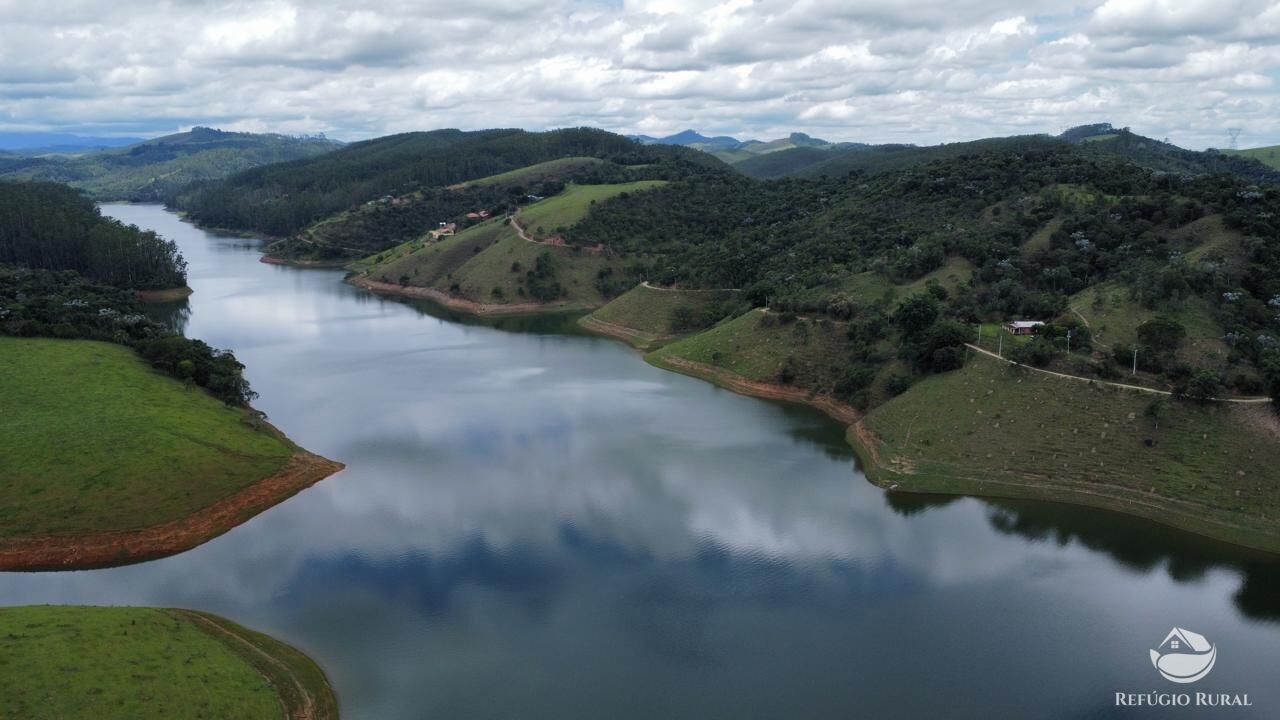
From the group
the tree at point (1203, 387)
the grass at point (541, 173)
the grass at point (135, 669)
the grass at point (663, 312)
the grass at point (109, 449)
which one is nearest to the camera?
the grass at point (135, 669)

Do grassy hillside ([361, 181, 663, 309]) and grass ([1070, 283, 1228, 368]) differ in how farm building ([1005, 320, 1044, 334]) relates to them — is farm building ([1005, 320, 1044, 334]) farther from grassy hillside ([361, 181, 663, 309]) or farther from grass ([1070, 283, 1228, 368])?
grassy hillside ([361, 181, 663, 309])

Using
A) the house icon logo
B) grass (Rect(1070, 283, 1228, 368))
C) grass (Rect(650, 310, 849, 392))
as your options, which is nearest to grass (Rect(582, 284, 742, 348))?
grass (Rect(650, 310, 849, 392))

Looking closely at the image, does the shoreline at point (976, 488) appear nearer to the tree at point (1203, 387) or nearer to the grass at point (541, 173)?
the tree at point (1203, 387)

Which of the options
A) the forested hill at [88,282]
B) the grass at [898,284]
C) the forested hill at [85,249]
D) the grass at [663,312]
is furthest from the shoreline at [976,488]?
the forested hill at [85,249]

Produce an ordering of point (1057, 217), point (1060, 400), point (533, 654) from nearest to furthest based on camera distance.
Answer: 1. point (533, 654)
2. point (1060, 400)
3. point (1057, 217)

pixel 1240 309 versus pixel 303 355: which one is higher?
pixel 1240 309

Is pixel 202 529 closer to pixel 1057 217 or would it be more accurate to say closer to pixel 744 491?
pixel 744 491

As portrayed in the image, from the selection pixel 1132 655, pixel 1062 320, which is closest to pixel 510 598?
pixel 1132 655
